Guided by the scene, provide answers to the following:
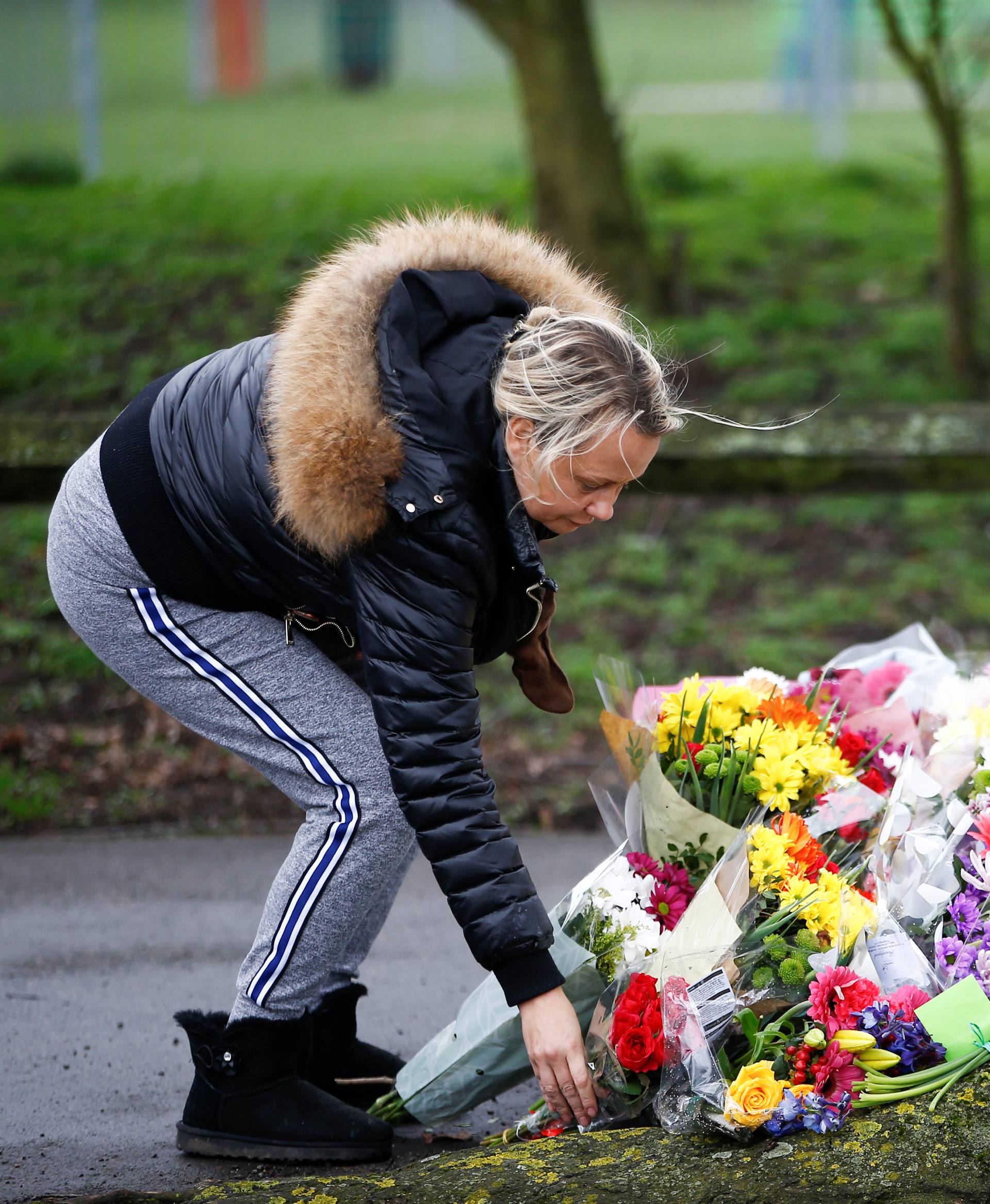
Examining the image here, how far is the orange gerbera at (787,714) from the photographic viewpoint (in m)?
2.39

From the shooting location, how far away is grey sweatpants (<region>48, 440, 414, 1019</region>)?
2328 millimetres

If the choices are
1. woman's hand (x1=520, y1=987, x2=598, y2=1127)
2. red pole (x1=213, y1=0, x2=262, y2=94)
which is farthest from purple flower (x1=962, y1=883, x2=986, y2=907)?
red pole (x1=213, y1=0, x2=262, y2=94)

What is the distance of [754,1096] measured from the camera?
6.13 feet

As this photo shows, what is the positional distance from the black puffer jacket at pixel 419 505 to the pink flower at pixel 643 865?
29cm

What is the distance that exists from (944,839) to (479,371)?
3.68 feet

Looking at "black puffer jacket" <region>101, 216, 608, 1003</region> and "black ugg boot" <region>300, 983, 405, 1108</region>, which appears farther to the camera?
"black ugg boot" <region>300, 983, 405, 1108</region>

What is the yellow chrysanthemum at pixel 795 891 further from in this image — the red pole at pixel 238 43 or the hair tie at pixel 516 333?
the red pole at pixel 238 43

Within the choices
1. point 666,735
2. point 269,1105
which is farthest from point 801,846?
point 269,1105

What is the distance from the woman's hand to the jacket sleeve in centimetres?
3

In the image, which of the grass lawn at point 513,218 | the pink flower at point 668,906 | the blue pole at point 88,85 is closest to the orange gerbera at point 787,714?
the pink flower at point 668,906

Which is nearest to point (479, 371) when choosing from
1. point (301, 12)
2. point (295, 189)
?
point (295, 189)

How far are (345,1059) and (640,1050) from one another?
0.84 meters

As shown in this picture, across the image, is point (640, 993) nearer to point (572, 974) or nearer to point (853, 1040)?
point (572, 974)

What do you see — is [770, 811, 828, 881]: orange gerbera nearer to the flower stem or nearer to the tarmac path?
the flower stem
